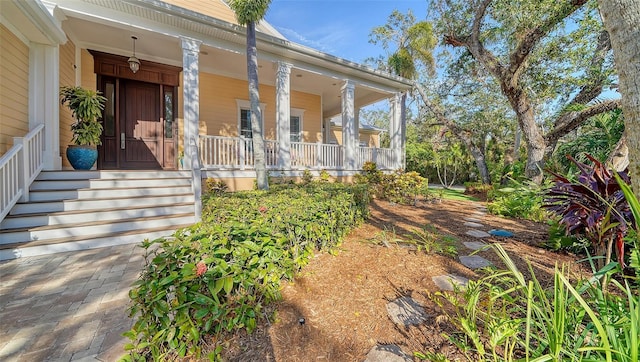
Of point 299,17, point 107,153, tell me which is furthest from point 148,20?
point 299,17

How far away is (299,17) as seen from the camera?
11.4 m

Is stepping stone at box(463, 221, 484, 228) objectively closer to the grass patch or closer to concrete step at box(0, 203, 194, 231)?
the grass patch

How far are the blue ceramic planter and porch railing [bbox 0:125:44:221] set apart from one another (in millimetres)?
494

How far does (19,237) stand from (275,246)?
3.95m

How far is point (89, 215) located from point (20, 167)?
115 centimetres

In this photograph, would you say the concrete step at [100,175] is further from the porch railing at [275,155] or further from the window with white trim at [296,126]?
the window with white trim at [296,126]

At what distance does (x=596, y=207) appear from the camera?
2.37 meters

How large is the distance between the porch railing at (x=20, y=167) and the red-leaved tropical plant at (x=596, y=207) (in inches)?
264

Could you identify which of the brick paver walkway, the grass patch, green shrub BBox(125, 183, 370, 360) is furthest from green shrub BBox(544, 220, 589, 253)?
the brick paver walkway

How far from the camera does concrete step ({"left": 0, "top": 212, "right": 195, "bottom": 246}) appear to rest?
3.39 meters

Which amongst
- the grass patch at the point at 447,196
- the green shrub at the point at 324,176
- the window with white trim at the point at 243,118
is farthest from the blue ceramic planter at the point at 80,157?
the grass patch at the point at 447,196

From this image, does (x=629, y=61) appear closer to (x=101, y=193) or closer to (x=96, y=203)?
(x=96, y=203)

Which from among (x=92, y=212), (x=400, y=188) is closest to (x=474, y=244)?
(x=400, y=188)

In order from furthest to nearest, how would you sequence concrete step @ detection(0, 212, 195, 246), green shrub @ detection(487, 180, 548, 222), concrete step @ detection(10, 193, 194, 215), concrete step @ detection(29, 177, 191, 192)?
green shrub @ detection(487, 180, 548, 222)
concrete step @ detection(29, 177, 191, 192)
concrete step @ detection(10, 193, 194, 215)
concrete step @ detection(0, 212, 195, 246)
